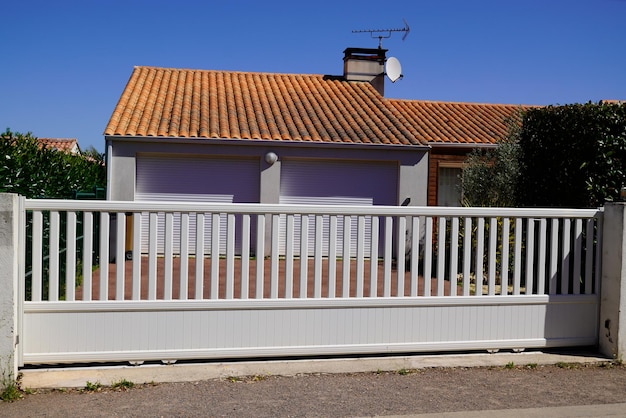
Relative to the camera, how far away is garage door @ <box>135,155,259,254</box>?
639 inches

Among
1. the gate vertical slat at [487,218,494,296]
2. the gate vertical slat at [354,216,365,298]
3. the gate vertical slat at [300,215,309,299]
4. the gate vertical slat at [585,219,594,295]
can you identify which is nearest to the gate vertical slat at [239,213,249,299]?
the gate vertical slat at [300,215,309,299]

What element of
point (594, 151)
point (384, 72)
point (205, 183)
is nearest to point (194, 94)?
point (205, 183)

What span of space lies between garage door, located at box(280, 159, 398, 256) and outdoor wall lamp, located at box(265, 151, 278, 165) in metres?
0.42

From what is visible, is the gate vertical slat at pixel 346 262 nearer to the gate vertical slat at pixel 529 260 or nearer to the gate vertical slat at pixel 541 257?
the gate vertical slat at pixel 529 260

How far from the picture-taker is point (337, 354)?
6.56 metres

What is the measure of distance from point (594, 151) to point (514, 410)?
3872 mm

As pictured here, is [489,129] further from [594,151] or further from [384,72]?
[594,151]

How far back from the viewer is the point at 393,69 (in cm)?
2158

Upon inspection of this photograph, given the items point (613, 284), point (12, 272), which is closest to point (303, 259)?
point (12, 272)

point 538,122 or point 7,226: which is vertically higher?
point 538,122

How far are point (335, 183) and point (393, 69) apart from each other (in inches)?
247

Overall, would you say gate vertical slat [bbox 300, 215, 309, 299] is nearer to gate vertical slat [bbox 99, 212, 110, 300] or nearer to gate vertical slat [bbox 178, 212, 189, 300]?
gate vertical slat [bbox 178, 212, 189, 300]

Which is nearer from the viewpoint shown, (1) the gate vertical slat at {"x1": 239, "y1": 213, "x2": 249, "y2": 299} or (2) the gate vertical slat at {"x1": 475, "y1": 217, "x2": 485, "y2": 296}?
(1) the gate vertical slat at {"x1": 239, "y1": 213, "x2": 249, "y2": 299}

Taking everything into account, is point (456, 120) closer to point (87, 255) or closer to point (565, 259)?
point (565, 259)
